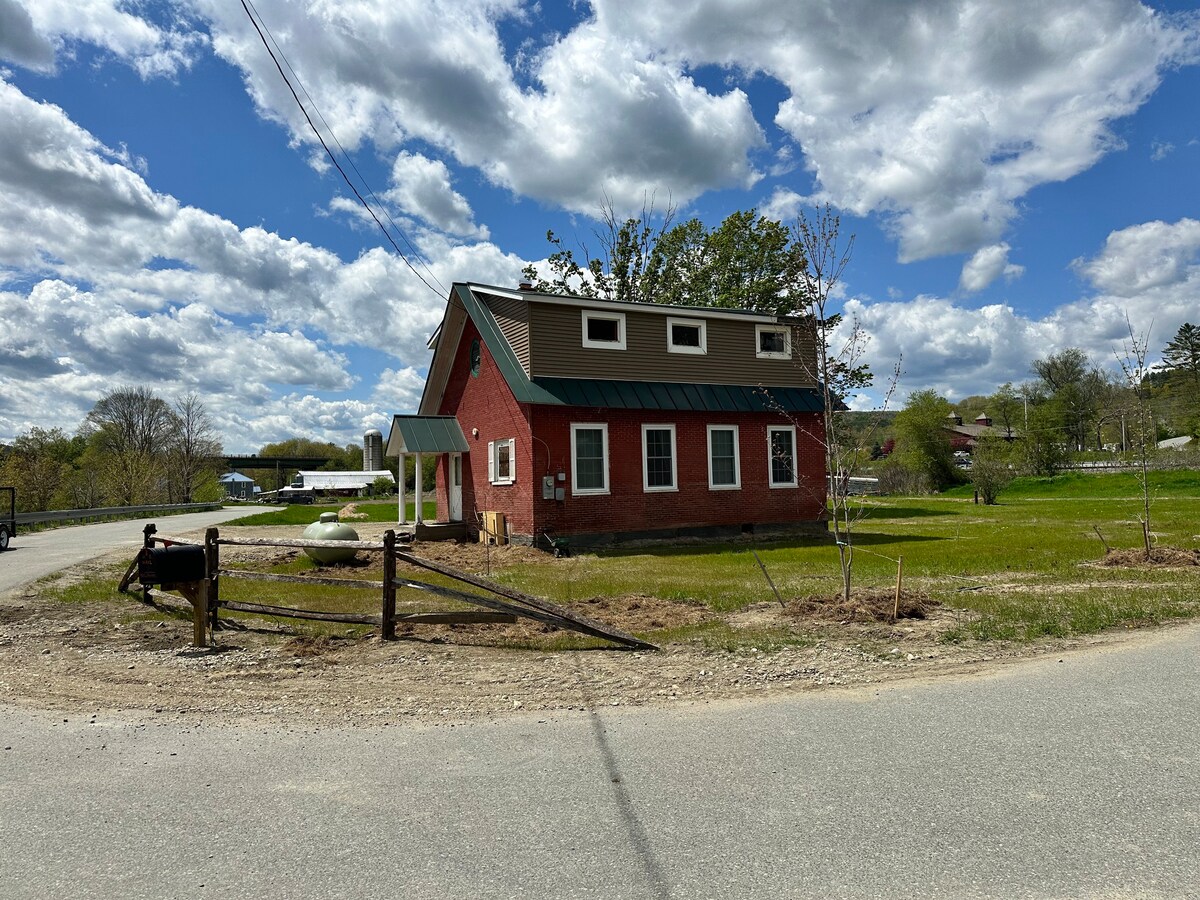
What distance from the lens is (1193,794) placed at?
412 cm

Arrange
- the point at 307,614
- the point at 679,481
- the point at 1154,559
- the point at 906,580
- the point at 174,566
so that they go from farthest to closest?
the point at 679,481 < the point at 1154,559 < the point at 906,580 < the point at 307,614 < the point at 174,566

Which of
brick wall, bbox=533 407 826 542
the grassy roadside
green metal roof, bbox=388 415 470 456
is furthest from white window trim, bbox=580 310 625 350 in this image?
Answer: green metal roof, bbox=388 415 470 456

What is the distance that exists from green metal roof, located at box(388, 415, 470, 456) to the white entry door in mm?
868

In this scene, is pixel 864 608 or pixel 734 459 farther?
pixel 734 459

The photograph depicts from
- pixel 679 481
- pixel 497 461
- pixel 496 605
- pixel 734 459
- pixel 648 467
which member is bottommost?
pixel 496 605

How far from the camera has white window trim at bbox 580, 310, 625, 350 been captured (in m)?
20.0

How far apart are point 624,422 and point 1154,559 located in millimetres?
11609

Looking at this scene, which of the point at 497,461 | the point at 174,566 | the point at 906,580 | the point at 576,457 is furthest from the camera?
the point at 497,461

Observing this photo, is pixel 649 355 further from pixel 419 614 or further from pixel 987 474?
pixel 987 474

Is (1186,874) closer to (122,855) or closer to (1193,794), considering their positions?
(1193,794)

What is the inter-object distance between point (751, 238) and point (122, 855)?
117 ft

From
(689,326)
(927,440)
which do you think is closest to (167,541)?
(689,326)

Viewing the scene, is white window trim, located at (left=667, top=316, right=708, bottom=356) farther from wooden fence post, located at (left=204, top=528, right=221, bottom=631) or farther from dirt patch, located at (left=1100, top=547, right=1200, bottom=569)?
wooden fence post, located at (left=204, top=528, right=221, bottom=631)

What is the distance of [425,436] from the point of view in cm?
2269
